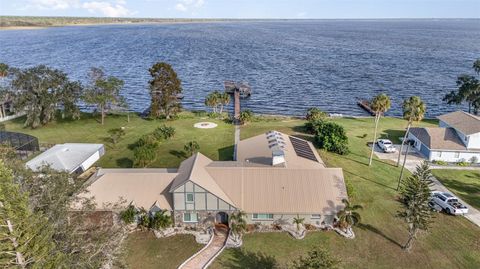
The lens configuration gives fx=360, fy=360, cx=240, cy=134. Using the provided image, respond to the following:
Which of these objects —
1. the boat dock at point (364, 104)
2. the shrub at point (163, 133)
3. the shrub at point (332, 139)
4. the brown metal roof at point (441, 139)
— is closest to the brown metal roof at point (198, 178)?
the shrub at point (163, 133)

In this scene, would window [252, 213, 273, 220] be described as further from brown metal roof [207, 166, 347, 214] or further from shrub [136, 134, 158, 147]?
shrub [136, 134, 158, 147]

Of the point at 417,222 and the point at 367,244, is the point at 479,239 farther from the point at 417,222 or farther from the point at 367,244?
the point at 367,244

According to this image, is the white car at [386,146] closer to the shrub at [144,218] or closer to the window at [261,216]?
the window at [261,216]

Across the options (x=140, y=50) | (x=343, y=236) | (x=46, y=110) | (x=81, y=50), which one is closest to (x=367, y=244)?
(x=343, y=236)

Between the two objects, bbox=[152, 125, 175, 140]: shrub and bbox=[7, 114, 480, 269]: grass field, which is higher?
bbox=[152, 125, 175, 140]: shrub

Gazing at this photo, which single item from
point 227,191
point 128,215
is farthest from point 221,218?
point 128,215

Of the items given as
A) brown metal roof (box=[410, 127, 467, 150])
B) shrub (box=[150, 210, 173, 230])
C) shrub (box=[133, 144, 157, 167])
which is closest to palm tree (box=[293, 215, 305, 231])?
shrub (box=[150, 210, 173, 230])

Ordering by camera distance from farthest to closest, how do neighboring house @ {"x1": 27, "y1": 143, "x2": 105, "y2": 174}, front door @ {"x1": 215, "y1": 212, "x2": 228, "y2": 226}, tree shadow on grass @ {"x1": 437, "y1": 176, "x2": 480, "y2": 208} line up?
1. neighboring house @ {"x1": 27, "y1": 143, "x2": 105, "y2": 174}
2. tree shadow on grass @ {"x1": 437, "y1": 176, "x2": 480, "y2": 208}
3. front door @ {"x1": 215, "y1": 212, "x2": 228, "y2": 226}
